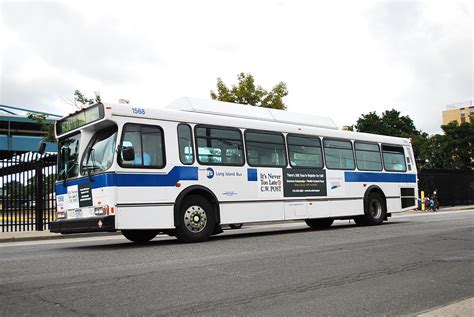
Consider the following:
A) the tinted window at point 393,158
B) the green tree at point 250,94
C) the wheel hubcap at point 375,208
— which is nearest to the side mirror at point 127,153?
the wheel hubcap at point 375,208

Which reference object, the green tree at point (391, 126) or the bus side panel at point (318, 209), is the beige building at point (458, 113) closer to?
the green tree at point (391, 126)

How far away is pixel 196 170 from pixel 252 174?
5.98 feet

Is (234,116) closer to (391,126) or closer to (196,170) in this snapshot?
(196,170)

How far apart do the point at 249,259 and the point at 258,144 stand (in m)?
5.37

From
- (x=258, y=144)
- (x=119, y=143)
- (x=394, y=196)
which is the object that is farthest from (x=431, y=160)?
(x=119, y=143)

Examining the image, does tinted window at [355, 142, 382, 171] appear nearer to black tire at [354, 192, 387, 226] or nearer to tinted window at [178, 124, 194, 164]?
black tire at [354, 192, 387, 226]

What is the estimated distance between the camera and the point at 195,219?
11.0 m

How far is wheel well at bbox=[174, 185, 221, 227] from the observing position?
10.6 metres

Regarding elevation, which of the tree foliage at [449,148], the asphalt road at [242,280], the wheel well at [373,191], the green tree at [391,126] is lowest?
the asphalt road at [242,280]

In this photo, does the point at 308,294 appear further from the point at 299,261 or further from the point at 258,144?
the point at 258,144

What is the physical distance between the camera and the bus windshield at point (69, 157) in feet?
36.4

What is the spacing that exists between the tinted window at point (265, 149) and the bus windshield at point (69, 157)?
4132 mm

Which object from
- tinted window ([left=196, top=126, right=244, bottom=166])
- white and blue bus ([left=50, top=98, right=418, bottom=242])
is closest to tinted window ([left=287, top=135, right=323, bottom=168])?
white and blue bus ([left=50, top=98, right=418, bottom=242])

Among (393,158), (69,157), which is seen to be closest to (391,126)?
(393,158)
